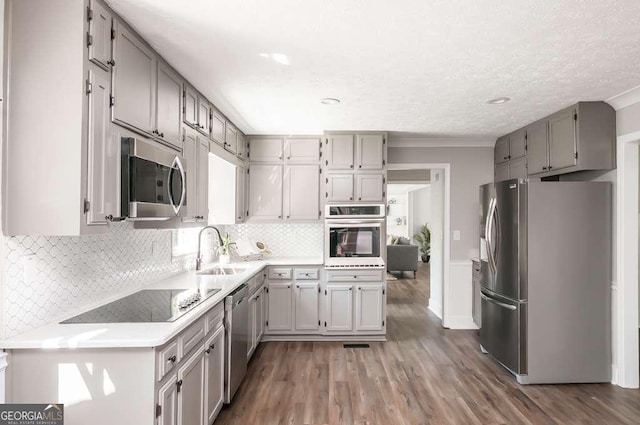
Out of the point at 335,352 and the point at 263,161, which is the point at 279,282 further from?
the point at 263,161

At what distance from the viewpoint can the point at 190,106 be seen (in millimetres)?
2822

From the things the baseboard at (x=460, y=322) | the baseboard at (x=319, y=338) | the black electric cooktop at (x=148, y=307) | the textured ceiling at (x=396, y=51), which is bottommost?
the baseboard at (x=319, y=338)

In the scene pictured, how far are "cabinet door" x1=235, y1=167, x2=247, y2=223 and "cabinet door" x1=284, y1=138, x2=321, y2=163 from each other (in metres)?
0.60

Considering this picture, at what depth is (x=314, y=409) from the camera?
110 inches

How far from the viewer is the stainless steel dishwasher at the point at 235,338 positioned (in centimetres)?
273

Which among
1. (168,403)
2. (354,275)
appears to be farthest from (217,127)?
(168,403)

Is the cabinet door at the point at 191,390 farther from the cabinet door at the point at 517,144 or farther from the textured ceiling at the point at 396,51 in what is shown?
the cabinet door at the point at 517,144

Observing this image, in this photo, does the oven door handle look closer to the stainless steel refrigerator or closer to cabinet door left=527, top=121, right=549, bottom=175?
the stainless steel refrigerator

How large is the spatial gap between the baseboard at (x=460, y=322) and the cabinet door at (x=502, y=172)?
6.05ft

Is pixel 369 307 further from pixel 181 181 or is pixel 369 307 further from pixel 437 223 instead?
pixel 181 181

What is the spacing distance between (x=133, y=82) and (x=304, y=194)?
106 inches

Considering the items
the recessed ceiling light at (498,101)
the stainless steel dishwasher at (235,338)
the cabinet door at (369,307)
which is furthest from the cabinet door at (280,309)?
the recessed ceiling light at (498,101)

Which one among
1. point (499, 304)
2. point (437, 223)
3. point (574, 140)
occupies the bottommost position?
point (499, 304)

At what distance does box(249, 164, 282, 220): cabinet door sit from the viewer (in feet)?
14.8
